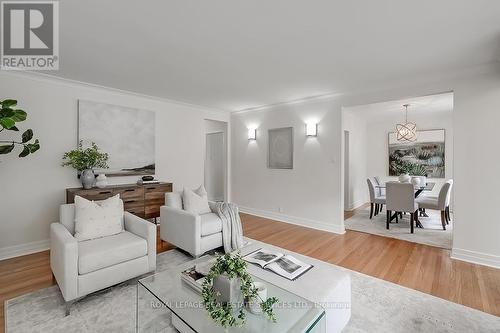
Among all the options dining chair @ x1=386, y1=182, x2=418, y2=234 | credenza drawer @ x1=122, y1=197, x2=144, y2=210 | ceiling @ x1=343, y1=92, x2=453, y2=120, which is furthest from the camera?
ceiling @ x1=343, y1=92, x2=453, y2=120

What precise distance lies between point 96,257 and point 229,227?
1.65 meters

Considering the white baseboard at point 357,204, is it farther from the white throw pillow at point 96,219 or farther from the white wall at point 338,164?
the white throw pillow at point 96,219

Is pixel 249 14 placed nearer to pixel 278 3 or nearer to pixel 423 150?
pixel 278 3

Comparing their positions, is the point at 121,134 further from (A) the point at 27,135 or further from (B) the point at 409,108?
(B) the point at 409,108

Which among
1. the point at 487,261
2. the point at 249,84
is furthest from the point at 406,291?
the point at 249,84

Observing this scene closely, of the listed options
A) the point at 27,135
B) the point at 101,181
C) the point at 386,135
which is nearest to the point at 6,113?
the point at 27,135

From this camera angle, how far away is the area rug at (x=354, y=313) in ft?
6.05

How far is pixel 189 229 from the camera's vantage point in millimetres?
2965

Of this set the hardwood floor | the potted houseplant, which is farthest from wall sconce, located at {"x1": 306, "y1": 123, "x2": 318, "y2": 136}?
the potted houseplant

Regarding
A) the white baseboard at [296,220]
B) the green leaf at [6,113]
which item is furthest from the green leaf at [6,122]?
the white baseboard at [296,220]

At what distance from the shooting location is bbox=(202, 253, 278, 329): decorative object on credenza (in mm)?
1384

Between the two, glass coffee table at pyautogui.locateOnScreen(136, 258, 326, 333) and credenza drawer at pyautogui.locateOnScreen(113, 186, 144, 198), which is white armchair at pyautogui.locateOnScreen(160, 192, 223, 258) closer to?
credenza drawer at pyautogui.locateOnScreen(113, 186, 144, 198)

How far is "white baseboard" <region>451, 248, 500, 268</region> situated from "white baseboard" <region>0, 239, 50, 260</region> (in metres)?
5.75

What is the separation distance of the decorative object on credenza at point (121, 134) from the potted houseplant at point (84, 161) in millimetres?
286
